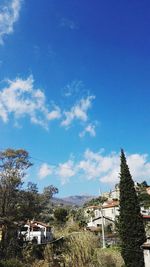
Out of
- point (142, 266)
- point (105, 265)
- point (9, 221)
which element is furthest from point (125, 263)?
point (9, 221)

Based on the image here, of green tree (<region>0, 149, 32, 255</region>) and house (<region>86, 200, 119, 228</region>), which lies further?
house (<region>86, 200, 119, 228</region>)

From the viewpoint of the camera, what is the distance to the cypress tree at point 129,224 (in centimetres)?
2590

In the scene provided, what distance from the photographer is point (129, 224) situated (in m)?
27.4

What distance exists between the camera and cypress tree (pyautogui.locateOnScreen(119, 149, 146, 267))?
25.9 metres

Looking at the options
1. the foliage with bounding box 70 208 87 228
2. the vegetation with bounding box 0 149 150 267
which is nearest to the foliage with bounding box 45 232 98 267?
the vegetation with bounding box 0 149 150 267

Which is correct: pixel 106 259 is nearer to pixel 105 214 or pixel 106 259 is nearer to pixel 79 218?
pixel 79 218

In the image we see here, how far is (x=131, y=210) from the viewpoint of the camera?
27938mm

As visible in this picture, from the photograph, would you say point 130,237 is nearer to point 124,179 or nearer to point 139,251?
point 139,251

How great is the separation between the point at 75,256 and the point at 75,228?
821 cm

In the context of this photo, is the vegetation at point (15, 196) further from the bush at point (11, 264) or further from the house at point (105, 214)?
the house at point (105, 214)

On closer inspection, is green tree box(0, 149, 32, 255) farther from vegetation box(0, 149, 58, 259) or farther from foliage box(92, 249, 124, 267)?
foliage box(92, 249, 124, 267)

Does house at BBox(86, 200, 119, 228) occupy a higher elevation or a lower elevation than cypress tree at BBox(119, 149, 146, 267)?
higher

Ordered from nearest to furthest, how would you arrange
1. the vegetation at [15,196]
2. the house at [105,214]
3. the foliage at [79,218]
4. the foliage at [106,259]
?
the foliage at [106,259] < the vegetation at [15,196] < the foliage at [79,218] < the house at [105,214]

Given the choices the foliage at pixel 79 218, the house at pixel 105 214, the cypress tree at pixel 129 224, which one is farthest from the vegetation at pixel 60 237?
the house at pixel 105 214
